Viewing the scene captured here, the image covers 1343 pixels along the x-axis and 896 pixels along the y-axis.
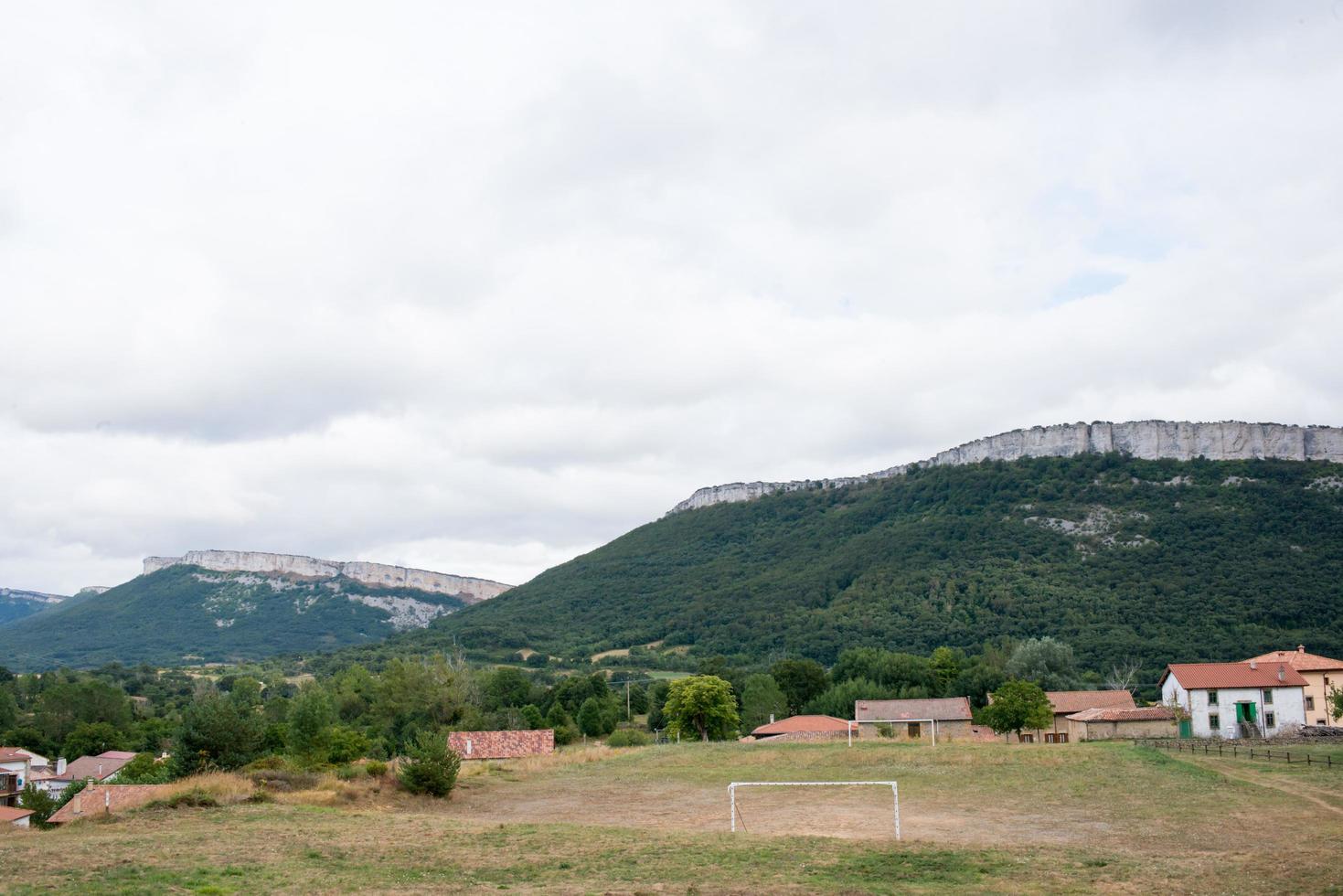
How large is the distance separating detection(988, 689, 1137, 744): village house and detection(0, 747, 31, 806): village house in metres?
58.7

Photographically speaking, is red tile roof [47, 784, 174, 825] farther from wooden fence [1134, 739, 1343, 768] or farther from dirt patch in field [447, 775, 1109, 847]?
wooden fence [1134, 739, 1343, 768]

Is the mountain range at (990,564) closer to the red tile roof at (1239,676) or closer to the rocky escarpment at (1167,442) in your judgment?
the rocky escarpment at (1167,442)

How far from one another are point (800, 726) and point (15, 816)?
44368 mm

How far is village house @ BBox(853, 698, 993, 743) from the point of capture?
61250 mm

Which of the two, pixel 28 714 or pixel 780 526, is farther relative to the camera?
pixel 780 526

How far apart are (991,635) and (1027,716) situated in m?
40.2

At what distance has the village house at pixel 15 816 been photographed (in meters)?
39.0

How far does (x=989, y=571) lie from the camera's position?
323 ft

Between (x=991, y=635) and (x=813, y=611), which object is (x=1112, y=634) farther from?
(x=813, y=611)

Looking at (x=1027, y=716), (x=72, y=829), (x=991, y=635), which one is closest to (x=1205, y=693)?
(x=1027, y=716)

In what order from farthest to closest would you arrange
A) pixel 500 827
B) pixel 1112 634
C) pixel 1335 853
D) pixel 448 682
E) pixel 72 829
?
pixel 1112 634, pixel 448 682, pixel 500 827, pixel 72 829, pixel 1335 853

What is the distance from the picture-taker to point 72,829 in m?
19.9

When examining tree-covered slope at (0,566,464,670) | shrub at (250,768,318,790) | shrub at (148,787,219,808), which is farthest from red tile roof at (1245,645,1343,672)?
tree-covered slope at (0,566,464,670)

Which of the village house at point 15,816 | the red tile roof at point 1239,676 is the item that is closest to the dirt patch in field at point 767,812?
the village house at point 15,816
